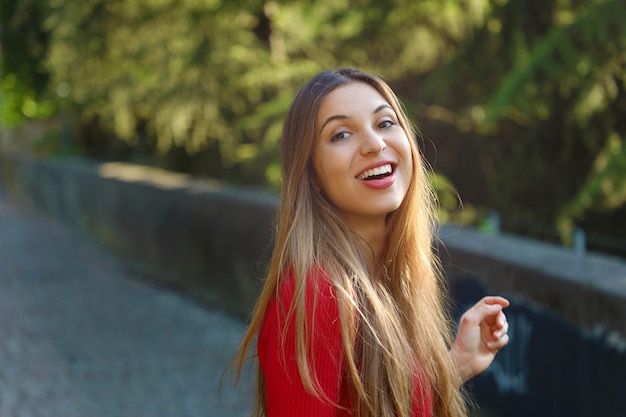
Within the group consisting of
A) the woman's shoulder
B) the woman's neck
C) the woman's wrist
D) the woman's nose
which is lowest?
the woman's wrist

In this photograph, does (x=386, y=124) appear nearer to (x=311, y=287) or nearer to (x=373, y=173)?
(x=373, y=173)

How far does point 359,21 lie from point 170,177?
154 inches

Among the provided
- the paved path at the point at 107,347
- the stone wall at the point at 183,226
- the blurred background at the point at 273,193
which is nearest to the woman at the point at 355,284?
the blurred background at the point at 273,193

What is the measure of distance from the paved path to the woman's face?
2.10 meters

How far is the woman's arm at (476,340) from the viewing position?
2.03 metres

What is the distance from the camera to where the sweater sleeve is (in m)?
1.71

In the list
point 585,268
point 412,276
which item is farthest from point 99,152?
point 412,276

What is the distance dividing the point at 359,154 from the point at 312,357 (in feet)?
1.49

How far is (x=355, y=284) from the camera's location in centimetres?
185

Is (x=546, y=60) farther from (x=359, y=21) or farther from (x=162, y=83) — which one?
(x=162, y=83)

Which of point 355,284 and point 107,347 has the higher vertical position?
point 355,284

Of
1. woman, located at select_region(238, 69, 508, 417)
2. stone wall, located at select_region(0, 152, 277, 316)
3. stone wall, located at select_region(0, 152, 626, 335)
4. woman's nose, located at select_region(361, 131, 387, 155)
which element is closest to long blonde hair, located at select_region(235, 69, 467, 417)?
woman, located at select_region(238, 69, 508, 417)

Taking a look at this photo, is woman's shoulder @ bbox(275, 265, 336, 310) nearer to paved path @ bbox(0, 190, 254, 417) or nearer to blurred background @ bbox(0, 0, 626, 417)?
blurred background @ bbox(0, 0, 626, 417)

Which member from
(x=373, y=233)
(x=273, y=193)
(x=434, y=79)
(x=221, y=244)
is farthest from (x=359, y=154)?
(x=221, y=244)
